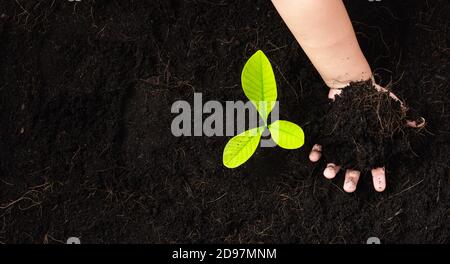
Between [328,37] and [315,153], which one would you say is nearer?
[328,37]

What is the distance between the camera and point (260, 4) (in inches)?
51.6

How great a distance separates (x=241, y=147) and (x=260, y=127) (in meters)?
0.06

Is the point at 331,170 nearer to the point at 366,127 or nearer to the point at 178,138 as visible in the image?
the point at 366,127

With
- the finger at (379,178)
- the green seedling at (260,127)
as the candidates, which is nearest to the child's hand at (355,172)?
the finger at (379,178)

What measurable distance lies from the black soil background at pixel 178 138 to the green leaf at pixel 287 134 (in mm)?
97

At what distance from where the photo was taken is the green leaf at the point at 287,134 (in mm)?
1119

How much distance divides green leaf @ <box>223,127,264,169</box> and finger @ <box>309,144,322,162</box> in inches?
5.0

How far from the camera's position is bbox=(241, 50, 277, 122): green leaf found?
1095 mm

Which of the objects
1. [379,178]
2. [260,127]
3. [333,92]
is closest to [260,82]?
[260,127]

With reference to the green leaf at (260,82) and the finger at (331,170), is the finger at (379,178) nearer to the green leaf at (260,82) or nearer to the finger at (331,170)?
the finger at (331,170)

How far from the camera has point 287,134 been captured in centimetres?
113

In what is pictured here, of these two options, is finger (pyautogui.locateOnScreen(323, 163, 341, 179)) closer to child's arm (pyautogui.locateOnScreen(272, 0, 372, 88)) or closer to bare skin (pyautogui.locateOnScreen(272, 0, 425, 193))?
bare skin (pyautogui.locateOnScreen(272, 0, 425, 193))

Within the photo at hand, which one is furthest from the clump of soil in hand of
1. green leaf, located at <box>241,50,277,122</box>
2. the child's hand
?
green leaf, located at <box>241,50,277,122</box>

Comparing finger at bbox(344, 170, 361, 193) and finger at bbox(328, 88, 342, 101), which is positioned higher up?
finger at bbox(328, 88, 342, 101)
